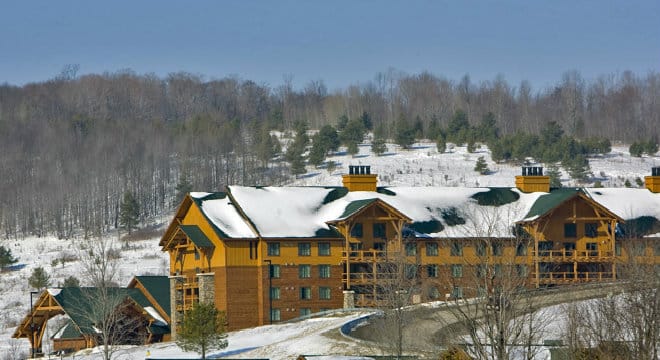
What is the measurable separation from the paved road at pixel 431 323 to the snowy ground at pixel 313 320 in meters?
1.84

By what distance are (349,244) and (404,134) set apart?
262ft

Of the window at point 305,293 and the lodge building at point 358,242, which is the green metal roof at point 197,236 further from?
the window at point 305,293

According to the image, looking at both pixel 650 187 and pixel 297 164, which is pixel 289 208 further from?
pixel 297 164

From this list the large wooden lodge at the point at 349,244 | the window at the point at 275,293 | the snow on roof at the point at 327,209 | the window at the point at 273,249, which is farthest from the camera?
the snow on roof at the point at 327,209

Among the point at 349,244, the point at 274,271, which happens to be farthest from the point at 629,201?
the point at 274,271

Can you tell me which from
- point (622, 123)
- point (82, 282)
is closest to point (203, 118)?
point (622, 123)

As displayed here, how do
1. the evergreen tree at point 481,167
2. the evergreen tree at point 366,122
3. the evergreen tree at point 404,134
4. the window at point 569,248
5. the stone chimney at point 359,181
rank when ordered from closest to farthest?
the window at point 569,248, the stone chimney at point 359,181, the evergreen tree at point 481,167, the evergreen tree at point 404,134, the evergreen tree at point 366,122

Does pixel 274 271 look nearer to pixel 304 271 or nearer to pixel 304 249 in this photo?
pixel 304 271

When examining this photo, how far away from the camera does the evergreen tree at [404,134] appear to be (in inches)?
6289

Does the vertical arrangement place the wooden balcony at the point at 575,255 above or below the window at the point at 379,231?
below

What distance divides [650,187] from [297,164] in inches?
2393

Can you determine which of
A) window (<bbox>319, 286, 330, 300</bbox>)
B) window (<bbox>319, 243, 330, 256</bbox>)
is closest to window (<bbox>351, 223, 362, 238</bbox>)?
window (<bbox>319, 243, 330, 256</bbox>)

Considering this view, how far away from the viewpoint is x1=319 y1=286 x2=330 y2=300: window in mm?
80125

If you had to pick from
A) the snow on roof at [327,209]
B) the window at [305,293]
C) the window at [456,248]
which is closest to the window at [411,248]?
the snow on roof at [327,209]
